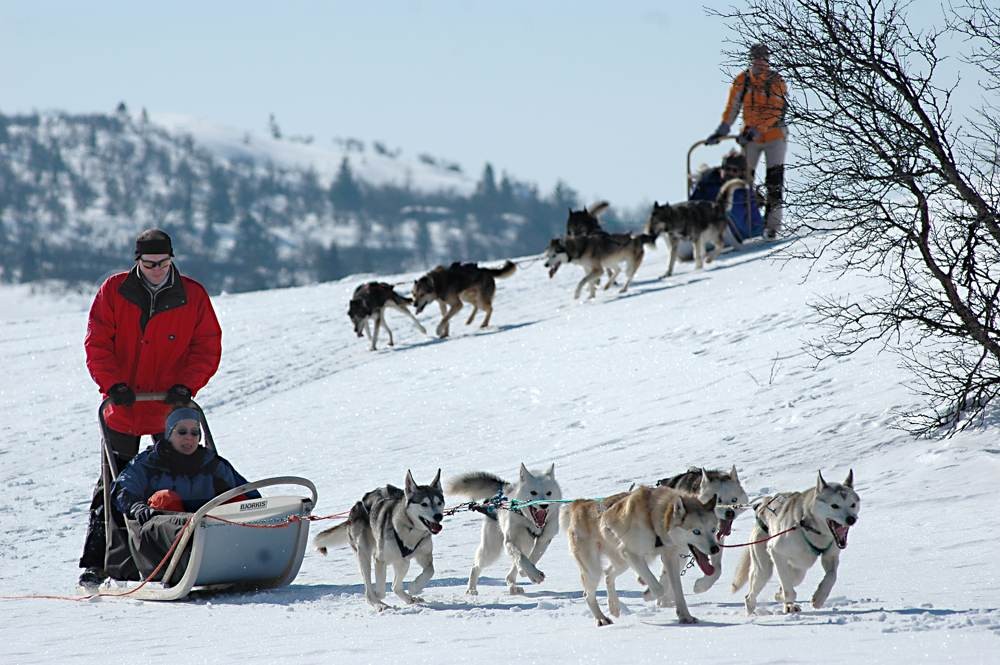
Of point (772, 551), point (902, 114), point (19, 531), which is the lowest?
point (19, 531)

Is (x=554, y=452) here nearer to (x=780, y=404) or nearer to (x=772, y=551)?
(x=780, y=404)

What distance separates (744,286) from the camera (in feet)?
49.7

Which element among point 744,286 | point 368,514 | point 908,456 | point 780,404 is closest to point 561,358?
point 744,286

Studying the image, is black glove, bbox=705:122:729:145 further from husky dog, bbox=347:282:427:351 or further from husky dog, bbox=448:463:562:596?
husky dog, bbox=448:463:562:596

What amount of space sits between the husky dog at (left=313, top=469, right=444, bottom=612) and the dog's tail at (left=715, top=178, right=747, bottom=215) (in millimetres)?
10366

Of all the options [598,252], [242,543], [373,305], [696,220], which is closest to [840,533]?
[242,543]

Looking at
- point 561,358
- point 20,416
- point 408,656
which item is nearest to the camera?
point 408,656

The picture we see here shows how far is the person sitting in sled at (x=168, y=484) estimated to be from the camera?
6504 mm

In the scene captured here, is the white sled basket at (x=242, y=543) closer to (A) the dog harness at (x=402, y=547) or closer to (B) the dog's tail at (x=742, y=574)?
(A) the dog harness at (x=402, y=547)

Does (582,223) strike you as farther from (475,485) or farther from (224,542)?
(224,542)

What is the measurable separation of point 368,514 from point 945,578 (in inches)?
104

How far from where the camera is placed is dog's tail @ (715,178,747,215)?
16.1 metres

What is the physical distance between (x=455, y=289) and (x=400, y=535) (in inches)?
395

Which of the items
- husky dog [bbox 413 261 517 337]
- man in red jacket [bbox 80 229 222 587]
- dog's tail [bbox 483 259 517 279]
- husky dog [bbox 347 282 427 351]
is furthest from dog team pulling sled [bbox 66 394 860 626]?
dog's tail [bbox 483 259 517 279]
